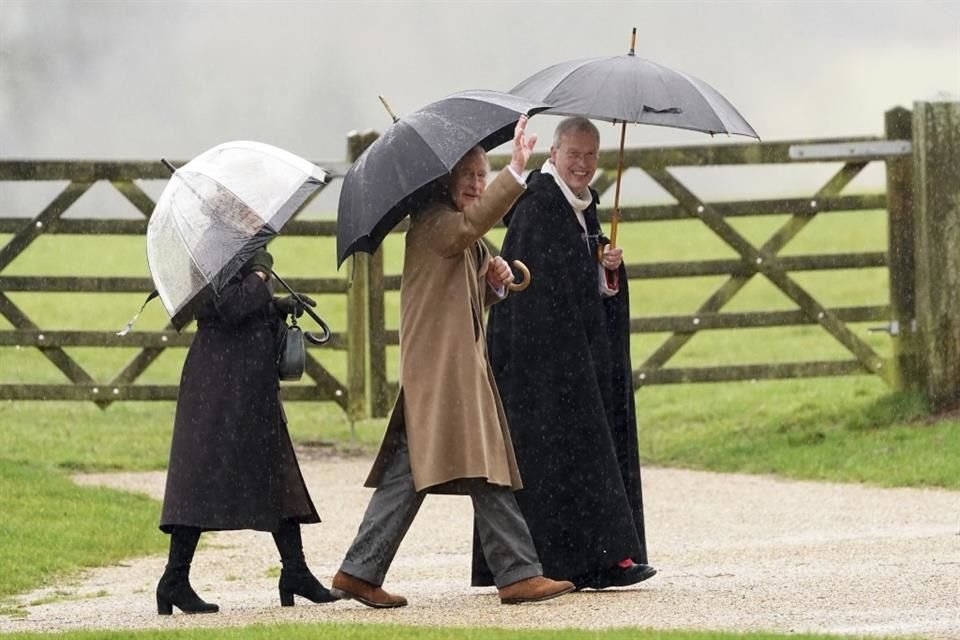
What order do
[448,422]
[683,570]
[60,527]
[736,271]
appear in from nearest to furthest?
[448,422], [683,570], [60,527], [736,271]

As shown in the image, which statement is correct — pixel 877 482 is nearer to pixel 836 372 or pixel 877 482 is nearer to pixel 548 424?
pixel 836 372

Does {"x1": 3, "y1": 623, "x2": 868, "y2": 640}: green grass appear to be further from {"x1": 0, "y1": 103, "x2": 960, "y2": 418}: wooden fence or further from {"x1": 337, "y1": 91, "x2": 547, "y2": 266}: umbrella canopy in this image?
{"x1": 0, "y1": 103, "x2": 960, "y2": 418}: wooden fence

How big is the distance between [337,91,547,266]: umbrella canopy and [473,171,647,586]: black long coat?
0.89m

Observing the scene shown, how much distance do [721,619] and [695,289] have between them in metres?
23.6

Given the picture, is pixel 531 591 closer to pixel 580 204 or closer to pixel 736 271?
pixel 580 204

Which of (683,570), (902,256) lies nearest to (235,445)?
(683,570)

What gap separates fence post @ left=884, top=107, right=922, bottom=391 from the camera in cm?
1370

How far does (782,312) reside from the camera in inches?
544

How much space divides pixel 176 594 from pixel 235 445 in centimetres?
64

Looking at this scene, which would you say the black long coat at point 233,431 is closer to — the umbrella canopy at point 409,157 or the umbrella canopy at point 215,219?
the umbrella canopy at point 215,219

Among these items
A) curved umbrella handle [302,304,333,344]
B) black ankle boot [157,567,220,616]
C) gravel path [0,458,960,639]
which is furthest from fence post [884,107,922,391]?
black ankle boot [157,567,220,616]

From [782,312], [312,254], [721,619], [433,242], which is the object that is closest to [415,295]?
[433,242]

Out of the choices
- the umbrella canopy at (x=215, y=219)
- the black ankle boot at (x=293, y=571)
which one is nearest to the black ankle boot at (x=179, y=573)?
the black ankle boot at (x=293, y=571)

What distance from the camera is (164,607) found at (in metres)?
7.26
